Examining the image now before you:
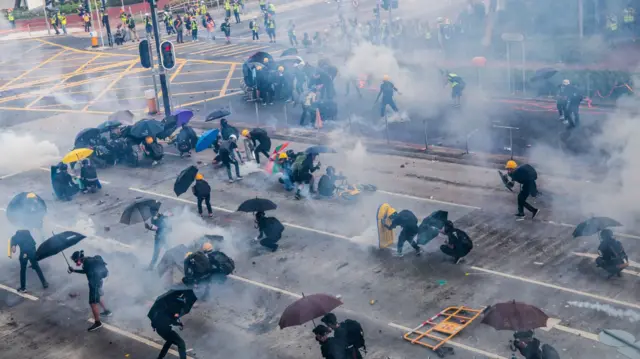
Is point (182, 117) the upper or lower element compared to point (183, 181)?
upper

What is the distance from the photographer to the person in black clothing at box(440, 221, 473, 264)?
15.1 m

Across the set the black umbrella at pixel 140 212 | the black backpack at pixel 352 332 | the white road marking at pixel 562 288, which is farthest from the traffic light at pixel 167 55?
the black backpack at pixel 352 332

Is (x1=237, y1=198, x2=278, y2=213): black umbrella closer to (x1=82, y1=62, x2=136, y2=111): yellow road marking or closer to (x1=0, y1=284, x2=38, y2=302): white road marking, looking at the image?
(x1=0, y1=284, x2=38, y2=302): white road marking

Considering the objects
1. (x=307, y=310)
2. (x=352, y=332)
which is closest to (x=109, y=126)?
(x=307, y=310)

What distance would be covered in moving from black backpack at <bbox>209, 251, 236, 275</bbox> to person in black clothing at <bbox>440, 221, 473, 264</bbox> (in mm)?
3908

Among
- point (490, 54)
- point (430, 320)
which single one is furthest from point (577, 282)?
point (490, 54)

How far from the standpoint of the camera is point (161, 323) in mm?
12352

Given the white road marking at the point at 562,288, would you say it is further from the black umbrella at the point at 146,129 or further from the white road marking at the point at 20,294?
the black umbrella at the point at 146,129

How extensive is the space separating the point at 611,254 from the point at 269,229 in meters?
6.47

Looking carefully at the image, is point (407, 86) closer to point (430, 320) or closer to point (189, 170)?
point (189, 170)

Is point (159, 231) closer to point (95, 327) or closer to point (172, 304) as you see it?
point (95, 327)

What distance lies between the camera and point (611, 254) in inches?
548

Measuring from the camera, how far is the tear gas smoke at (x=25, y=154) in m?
25.3

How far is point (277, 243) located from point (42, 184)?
30.5 ft
